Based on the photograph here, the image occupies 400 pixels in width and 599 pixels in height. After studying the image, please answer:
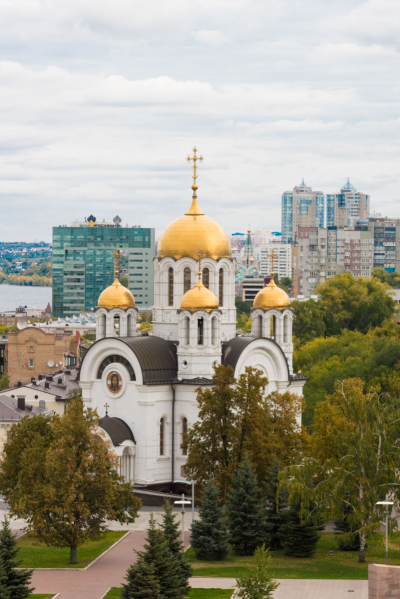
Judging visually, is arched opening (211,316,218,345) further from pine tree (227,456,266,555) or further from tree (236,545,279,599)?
tree (236,545,279,599)

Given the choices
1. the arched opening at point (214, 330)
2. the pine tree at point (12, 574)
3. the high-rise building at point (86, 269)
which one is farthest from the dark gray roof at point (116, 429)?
the high-rise building at point (86, 269)

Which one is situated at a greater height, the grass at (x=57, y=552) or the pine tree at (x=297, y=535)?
the pine tree at (x=297, y=535)

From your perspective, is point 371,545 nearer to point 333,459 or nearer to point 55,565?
point 333,459

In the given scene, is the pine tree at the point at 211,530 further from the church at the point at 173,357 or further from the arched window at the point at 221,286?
the arched window at the point at 221,286

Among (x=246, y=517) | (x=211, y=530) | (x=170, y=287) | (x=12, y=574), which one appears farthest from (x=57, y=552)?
(x=170, y=287)

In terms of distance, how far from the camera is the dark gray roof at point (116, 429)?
46344 millimetres

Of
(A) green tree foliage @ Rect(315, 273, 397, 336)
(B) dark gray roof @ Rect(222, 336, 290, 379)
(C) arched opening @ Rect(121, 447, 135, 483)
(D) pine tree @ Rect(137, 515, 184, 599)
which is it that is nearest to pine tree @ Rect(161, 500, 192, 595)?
(D) pine tree @ Rect(137, 515, 184, 599)

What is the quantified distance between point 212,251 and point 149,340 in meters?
4.37

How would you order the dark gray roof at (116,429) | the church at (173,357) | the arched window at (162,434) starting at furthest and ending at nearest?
the arched window at (162,434) → the church at (173,357) → the dark gray roof at (116,429)

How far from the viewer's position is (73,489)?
36.4m

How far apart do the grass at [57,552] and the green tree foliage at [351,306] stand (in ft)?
→ 157

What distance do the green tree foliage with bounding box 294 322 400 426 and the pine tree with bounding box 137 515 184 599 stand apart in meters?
22.4

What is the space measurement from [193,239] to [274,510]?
1429 cm

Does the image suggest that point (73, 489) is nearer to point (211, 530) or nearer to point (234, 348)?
point (211, 530)
